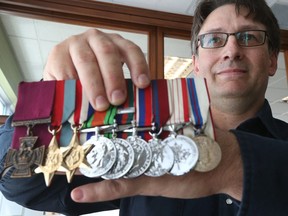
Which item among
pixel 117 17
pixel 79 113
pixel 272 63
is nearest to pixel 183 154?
pixel 79 113

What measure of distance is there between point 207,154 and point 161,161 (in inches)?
1.6

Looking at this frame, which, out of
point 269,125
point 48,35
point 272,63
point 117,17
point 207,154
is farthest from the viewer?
point 48,35

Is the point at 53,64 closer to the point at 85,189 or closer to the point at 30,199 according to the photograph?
the point at 85,189

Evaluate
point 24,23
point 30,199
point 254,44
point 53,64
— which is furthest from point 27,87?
point 24,23

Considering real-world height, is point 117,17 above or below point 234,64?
above

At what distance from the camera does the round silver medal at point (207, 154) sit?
25 cm

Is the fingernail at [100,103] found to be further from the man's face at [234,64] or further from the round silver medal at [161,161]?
the man's face at [234,64]

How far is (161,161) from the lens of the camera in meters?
0.25

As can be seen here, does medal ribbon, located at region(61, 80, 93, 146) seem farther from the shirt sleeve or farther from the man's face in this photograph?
the man's face

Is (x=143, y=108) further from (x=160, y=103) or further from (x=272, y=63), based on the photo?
(x=272, y=63)

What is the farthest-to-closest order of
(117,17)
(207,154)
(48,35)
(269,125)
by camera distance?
(48,35) → (117,17) → (269,125) → (207,154)

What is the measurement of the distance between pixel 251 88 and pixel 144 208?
0.41 meters

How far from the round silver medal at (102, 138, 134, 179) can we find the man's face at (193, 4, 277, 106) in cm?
49

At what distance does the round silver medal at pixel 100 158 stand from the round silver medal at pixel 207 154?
0.08 metres
